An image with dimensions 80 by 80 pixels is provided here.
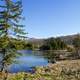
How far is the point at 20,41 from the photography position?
→ 109 feet

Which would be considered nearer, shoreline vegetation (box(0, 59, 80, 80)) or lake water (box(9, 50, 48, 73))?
shoreline vegetation (box(0, 59, 80, 80))

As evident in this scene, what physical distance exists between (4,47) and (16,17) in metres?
4.28

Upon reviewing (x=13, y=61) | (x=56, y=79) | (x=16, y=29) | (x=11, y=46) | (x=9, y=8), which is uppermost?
(x=9, y=8)

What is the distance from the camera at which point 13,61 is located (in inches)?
1277

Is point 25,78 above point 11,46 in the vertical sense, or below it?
below

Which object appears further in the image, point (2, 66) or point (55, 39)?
point (55, 39)

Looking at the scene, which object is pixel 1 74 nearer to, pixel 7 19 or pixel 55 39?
pixel 7 19

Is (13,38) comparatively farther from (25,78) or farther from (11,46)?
(25,78)

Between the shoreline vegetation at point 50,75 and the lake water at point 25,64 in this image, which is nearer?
the shoreline vegetation at point 50,75

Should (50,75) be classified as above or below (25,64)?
above

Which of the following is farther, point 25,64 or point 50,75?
point 25,64

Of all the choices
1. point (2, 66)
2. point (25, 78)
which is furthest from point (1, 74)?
point (25, 78)

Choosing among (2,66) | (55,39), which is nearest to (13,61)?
(2,66)

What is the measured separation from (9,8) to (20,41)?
4.60m
